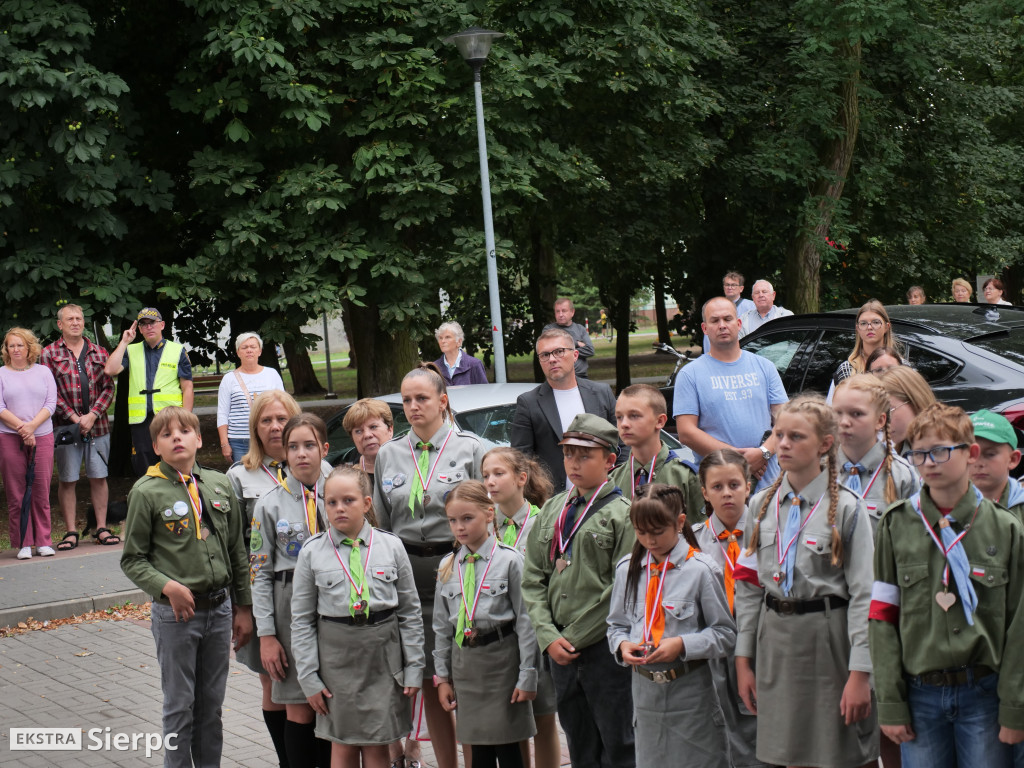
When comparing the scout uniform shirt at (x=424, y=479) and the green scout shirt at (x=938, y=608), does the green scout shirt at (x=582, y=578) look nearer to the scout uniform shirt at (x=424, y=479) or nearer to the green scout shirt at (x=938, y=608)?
the scout uniform shirt at (x=424, y=479)

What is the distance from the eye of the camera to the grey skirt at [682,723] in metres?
4.19

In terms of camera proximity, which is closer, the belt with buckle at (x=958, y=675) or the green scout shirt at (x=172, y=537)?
the belt with buckle at (x=958, y=675)

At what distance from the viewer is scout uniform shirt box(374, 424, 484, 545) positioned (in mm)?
5480

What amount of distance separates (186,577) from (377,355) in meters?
12.1

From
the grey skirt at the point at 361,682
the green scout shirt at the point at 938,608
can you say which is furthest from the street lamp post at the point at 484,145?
the green scout shirt at the point at 938,608

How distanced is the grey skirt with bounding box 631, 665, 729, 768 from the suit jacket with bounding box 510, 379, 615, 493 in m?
2.28

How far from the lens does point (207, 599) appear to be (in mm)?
5316

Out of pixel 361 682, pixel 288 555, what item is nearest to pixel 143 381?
pixel 288 555

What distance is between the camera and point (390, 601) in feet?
16.1

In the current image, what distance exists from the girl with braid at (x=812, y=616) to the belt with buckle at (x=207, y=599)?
248cm

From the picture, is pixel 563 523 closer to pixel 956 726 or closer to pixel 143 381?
pixel 956 726

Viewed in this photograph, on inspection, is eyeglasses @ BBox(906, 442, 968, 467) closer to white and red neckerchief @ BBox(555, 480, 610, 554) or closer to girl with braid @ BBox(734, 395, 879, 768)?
girl with braid @ BBox(734, 395, 879, 768)

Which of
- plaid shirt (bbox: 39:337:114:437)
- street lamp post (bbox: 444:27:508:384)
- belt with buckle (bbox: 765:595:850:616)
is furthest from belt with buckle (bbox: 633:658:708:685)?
street lamp post (bbox: 444:27:508:384)

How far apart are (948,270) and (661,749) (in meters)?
22.9
